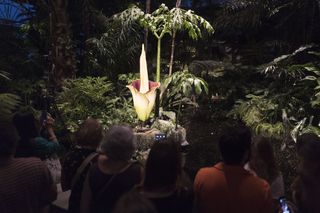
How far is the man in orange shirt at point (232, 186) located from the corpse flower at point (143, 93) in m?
4.22

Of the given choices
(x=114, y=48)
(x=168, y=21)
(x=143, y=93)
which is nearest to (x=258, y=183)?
(x=143, y=93)

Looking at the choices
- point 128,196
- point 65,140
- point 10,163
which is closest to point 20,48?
point 65,140

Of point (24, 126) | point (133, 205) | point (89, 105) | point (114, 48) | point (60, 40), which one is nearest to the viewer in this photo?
point (133, 205)

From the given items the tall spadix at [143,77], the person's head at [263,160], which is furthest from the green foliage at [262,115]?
the person's head at [263,160]

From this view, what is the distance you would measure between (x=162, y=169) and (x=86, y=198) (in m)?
0.56

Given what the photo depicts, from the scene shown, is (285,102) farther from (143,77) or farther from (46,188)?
(46,188)

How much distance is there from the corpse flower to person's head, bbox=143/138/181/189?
4.39m

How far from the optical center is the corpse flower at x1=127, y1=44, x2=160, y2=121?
6547 millimetres

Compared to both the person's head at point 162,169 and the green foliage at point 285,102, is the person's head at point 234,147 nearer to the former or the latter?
the person's head at point 162,169

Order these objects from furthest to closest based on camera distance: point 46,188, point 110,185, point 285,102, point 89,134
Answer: point 285,102, point 89,134, point 46,188, point 110,185

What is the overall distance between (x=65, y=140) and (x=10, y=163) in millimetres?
4342

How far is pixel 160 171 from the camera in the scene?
6.98 feet

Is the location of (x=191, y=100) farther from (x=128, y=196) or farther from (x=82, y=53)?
(x=128, y=196)

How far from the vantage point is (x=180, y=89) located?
24.2ft
